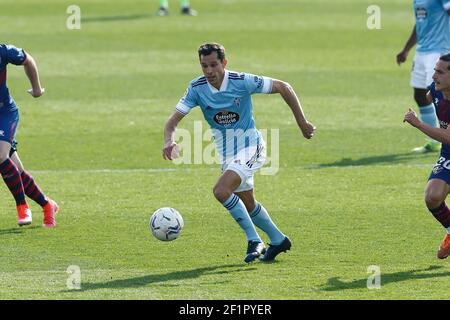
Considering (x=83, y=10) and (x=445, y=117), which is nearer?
(x=445, y=117)

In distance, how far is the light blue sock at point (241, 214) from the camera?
9422mm

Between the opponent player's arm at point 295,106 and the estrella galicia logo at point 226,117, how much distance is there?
41 cm

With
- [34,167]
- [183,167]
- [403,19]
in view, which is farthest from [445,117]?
[403,19]

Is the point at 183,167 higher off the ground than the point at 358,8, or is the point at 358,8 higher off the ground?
the point at 358,8

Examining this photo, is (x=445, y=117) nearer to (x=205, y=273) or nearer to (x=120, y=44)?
(x=205, y=273)

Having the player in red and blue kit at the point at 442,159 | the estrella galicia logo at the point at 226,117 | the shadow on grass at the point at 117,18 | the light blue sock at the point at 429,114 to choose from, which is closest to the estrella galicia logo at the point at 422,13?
the light blue sock at the point at 429,114

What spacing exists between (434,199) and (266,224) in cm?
148

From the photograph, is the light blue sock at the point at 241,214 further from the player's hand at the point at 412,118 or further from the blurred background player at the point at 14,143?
the blurred background player at the point at 14,143

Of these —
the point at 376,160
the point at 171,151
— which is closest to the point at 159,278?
the point at 171,151

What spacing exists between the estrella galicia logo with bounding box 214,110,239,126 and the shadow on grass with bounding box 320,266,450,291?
173 cm

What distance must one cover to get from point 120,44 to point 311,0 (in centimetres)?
1019

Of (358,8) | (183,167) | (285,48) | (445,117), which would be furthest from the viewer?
(358,8)

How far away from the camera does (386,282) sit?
27.9 ft

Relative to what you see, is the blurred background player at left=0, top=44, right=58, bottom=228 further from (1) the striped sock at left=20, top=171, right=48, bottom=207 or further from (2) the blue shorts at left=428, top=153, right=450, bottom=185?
(2) the blue shorts at left=428, top=153, right=450, bottom=185
